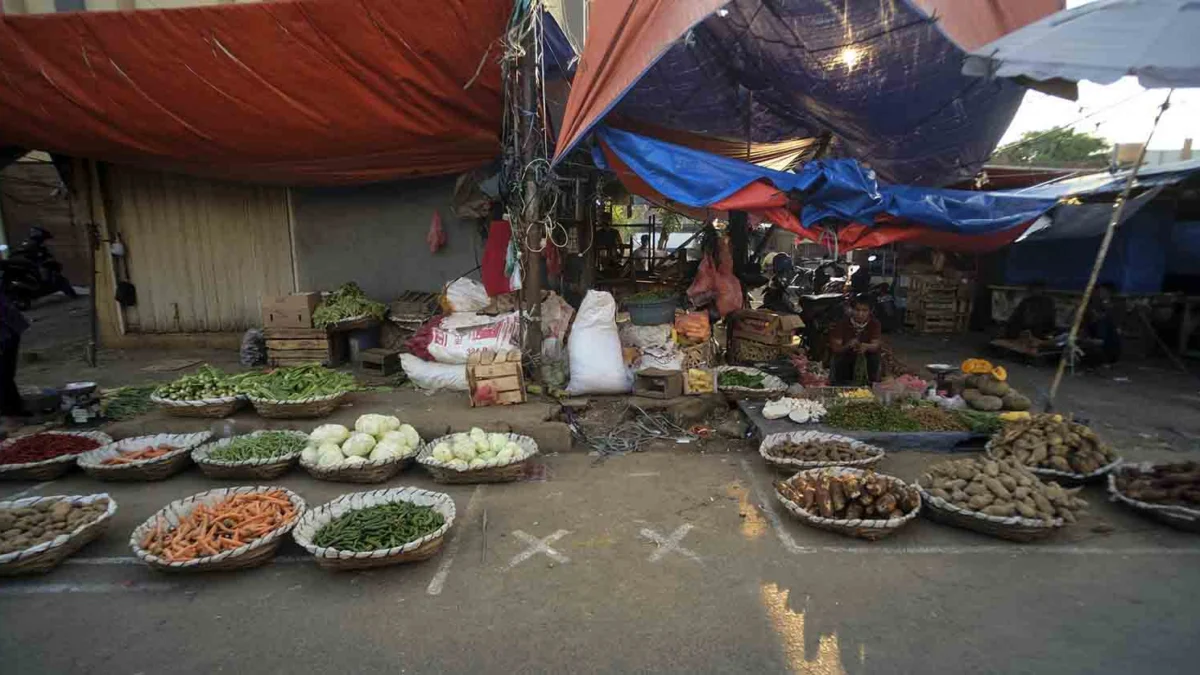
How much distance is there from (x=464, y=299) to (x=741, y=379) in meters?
3.37

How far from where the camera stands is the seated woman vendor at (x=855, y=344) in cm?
697

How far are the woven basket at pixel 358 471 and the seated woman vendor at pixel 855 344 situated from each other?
16.8ft

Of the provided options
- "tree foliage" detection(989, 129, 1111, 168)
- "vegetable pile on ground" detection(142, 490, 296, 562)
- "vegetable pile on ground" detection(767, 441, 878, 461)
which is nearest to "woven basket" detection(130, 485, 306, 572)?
"vegetable pile on ground" detection(142, 490, 296, 562)

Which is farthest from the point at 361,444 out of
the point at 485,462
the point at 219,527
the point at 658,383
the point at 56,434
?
the point at 658,383

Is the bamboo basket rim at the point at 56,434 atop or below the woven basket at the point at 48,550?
atop

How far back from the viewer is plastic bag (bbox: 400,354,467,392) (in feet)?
21.3

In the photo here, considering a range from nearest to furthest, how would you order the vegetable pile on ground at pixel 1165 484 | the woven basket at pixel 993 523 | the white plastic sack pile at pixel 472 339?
the woven basket at pixel 993 523 < the vegetable pile on ground at pixel 1165 484 < the white plastic sack pile at pixel 472 339

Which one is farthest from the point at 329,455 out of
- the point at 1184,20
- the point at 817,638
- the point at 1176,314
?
the point at 1176,314

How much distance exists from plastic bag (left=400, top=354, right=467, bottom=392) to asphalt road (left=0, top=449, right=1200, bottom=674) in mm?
2369

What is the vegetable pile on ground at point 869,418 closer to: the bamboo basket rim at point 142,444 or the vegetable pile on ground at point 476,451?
the vegetable pile on ground at point 476,451

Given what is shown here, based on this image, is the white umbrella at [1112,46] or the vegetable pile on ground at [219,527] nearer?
the vegetable pile on ground at [219,527]

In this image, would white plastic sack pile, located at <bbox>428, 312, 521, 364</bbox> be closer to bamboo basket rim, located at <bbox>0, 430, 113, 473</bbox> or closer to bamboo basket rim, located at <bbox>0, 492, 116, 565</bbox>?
bamboo basket rim, located at <bbox>0, 430, 113, 473</bbox>

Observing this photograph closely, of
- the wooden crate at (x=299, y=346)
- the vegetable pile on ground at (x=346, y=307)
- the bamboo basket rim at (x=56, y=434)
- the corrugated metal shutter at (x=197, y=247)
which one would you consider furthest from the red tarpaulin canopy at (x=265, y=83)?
the bamboo basket rim at (x=56, y=434)

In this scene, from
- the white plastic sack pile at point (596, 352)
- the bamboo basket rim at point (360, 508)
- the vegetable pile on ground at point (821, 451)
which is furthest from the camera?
the white plastic sack pile at point (596, 352)
